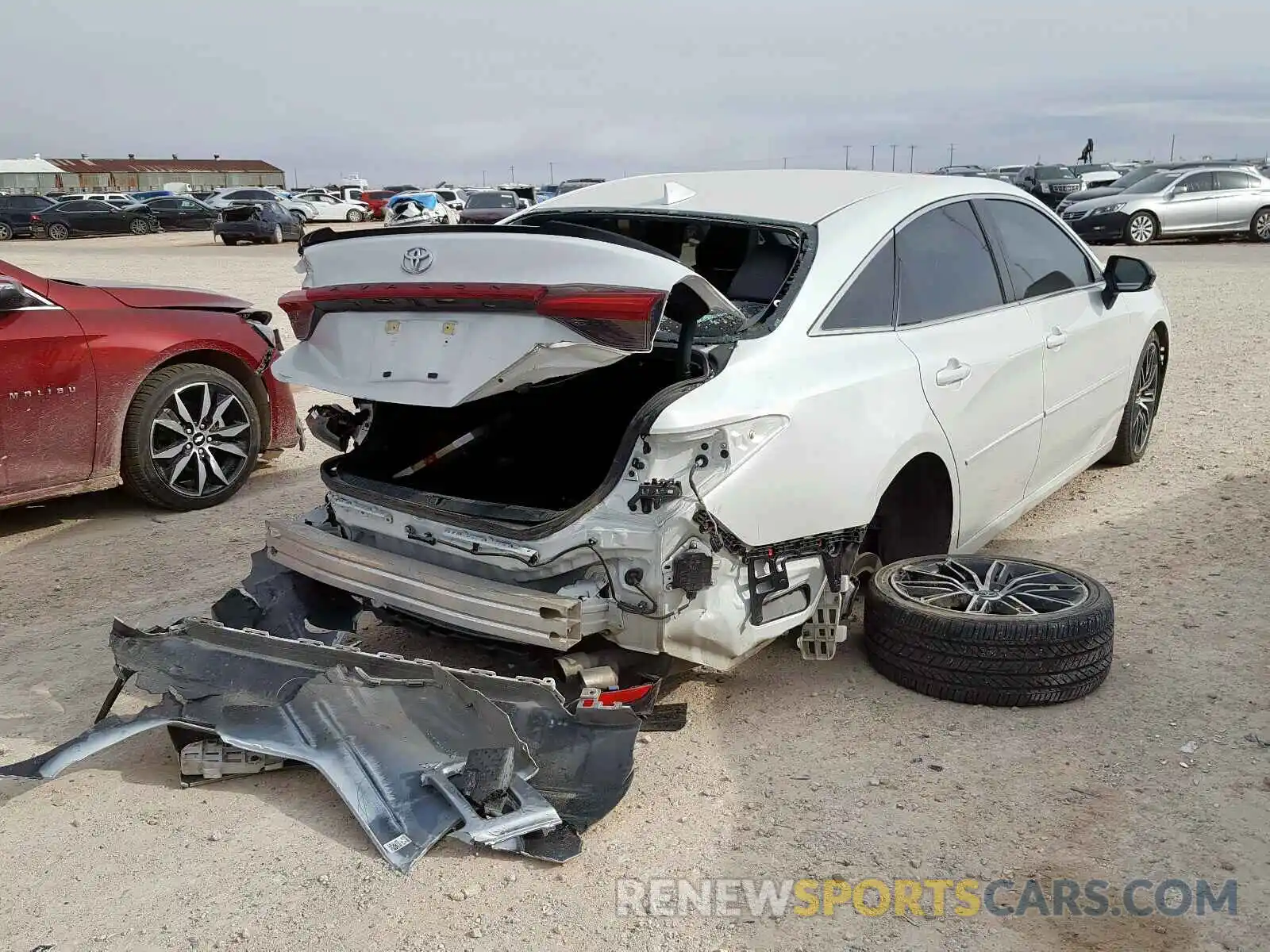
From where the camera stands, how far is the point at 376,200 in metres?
48.7

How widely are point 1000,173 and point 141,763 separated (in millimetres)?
38789

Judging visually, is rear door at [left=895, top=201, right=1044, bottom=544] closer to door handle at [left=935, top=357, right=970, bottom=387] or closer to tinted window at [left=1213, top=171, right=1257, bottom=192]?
door handle at [left=935, top=357, right=970, bottom=387]

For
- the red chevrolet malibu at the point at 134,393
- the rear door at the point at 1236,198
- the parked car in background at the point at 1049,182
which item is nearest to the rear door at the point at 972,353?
the red chevrolet malibu at the point at 134,393

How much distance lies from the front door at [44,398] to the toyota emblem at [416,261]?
2.98m

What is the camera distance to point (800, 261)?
386 cm

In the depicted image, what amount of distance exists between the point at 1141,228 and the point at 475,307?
2221cm

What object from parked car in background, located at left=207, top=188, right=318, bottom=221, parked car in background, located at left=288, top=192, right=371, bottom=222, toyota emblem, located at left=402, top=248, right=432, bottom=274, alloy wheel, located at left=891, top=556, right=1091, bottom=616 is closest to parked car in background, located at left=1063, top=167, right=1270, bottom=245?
alloy wheel, located at left=891, top=556, right=1091, bottom=616

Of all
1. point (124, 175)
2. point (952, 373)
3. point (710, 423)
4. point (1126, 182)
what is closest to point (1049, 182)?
point (1126, 182)

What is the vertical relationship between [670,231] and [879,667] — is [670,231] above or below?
above

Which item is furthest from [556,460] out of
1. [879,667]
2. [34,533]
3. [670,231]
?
[34,533]

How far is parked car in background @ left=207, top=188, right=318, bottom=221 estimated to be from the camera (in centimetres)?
4259

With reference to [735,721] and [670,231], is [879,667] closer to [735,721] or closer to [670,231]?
[735,721]

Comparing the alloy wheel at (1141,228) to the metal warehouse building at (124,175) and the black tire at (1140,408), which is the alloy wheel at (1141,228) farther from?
the metal warehouse building at (124,175)

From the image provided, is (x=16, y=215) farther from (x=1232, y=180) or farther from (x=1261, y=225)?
(x=1261, y=225)
